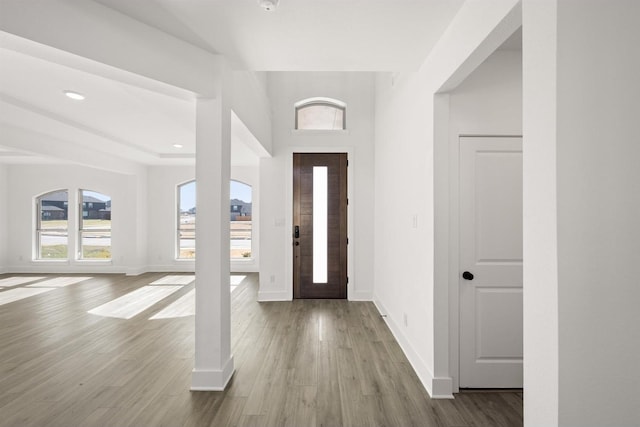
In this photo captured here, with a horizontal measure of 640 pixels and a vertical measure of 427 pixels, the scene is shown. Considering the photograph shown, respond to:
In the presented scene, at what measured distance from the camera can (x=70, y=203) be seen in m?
7.70

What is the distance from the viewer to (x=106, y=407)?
2.36 m

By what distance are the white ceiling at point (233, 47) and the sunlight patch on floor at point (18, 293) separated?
300 cm

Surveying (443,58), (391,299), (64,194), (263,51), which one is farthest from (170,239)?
(443,58)

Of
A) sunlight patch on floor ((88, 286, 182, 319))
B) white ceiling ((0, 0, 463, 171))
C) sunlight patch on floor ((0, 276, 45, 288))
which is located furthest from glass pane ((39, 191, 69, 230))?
white ceiling ((0, 0, 463, 171))

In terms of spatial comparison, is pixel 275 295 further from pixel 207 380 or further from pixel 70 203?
pixel 70 203

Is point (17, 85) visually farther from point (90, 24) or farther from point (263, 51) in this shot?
point (263, 51)

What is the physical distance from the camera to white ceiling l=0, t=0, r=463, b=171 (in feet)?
6.44

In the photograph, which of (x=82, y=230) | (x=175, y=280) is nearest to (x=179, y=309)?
(x=175, y=280)

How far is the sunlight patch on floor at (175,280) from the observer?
6555 millimetres

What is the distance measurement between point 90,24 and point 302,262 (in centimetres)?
402

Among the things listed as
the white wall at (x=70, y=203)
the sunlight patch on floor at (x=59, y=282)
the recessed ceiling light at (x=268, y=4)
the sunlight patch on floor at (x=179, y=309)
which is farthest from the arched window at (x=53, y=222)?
the recessed ceiling light at (x=268, y=4)

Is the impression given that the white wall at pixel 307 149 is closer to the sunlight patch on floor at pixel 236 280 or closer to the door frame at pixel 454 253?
the sunlight patch on floor at pixel 236 280

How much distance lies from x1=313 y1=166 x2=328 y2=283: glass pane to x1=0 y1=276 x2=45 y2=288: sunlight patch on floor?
19.8 ft

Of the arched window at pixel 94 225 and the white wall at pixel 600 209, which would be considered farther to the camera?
the arched window at pixel 94 225
